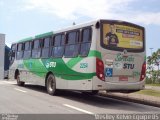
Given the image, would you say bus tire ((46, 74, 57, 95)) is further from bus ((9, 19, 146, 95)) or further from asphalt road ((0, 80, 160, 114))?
asphalt road ((0, 80, 160, 114))

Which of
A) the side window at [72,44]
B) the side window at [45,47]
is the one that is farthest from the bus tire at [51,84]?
the side window at [72,44]

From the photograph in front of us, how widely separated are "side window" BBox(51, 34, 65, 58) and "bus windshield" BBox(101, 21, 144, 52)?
3.06 metres

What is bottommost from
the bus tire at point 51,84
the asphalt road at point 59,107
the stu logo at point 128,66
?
the asphalt road at point 59,107

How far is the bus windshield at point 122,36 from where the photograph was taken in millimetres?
14758

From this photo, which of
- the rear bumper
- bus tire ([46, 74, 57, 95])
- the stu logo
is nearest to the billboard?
the stu logo

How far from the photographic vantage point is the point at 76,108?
13.4 m

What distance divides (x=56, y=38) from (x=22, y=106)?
5.42 meters

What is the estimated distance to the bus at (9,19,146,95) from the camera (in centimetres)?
1455

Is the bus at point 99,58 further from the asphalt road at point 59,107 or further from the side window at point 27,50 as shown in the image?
the side window at point 27,50

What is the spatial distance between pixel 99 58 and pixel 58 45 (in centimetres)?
375

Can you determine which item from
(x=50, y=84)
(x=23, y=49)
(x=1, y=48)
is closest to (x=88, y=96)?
(x=50, y=84)

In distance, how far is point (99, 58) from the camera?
47.5 ft

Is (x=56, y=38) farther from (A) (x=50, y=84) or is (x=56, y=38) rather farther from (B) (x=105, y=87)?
(B) (x=105, y=87)

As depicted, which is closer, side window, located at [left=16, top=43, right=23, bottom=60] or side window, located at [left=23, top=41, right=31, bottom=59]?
side window, located at [left=23, top=41, right=31, bottom=59]
